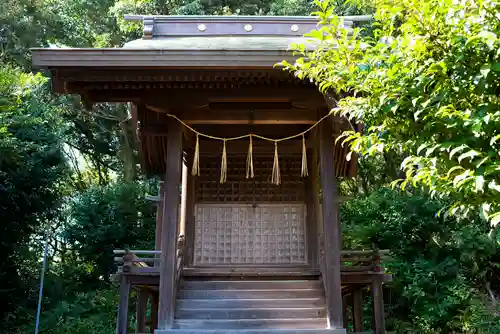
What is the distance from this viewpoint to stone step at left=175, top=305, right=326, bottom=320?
6.29 m

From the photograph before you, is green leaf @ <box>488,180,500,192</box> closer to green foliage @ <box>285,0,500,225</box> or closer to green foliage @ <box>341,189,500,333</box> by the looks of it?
green foliage @ <box>285,0,500,225</box>

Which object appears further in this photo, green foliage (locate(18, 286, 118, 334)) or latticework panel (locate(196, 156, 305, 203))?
green foliage (locate(18, 286, 118, 334))

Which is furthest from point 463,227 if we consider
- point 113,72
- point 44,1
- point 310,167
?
point 44,1

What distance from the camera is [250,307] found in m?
6.45

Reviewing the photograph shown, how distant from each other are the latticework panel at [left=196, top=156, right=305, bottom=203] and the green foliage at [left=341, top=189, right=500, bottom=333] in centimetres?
486

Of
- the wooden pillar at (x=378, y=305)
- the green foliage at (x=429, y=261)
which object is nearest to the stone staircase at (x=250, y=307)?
the wooden pillar at (x=378, y=305)

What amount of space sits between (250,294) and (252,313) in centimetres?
39

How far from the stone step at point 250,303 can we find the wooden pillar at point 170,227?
0.30 meters

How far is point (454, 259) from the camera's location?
13242 millimetres

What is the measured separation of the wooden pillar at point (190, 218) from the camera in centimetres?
825

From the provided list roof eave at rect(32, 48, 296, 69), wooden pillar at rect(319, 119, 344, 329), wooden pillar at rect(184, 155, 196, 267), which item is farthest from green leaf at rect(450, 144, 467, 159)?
wooden pillar at rect(184, 155, 196, 267)

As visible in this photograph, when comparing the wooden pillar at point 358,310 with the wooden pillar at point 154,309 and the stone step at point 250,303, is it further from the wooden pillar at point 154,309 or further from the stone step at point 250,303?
the wooden pillar at point 154,309

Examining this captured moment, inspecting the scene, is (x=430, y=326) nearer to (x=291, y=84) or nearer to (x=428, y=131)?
(x=291, y=84)

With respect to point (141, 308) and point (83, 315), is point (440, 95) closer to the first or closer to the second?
point (141, 308)
